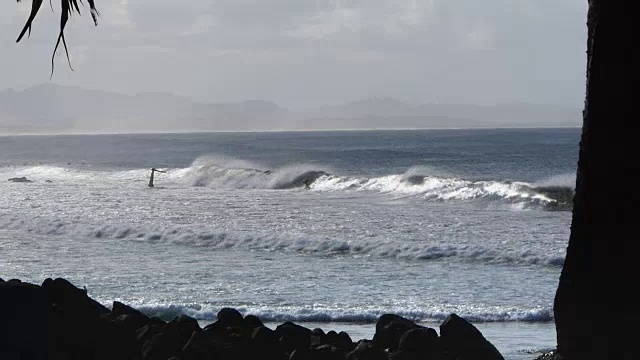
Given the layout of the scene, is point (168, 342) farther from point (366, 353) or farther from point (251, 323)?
point (366, 353)

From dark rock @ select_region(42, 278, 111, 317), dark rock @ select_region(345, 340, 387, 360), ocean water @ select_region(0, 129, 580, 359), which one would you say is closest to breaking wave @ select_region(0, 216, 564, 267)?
ocean water @ select_region(0, 129, 580, 359)

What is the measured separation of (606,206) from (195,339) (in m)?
3.46

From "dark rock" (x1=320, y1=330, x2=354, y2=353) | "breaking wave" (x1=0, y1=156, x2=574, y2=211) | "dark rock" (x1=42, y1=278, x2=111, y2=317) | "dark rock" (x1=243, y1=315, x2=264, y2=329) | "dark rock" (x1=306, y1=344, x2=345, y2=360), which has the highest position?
"dark rock" (x1=42, y1=278, x2=111, y2=317)

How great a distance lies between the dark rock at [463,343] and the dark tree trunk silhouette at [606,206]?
1.97 m

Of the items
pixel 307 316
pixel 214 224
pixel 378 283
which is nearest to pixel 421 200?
pixel 214 224

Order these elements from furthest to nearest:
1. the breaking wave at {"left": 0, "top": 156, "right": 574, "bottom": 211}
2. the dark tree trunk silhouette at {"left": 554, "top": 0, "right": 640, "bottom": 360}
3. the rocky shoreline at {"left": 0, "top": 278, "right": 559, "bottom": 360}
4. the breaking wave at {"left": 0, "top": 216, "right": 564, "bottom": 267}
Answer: the breaking wave at {"left": 0, "top": 156, "right": 574, "bottom": 211} < the breaking wave at {"left": 0, "top": 216, "right": 564, "bottom": 267} < the rocky shoreline at {"left": 0, "top": 278, "right": 559, "bottom": 360} < the dark tree trunk silhouette at {"left": 554, "top": 0, "right": 640, "bottom": 360}

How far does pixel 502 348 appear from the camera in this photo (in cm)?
1129

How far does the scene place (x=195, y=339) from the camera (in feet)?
27.9

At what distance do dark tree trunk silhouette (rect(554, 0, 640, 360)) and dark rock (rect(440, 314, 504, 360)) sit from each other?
1.97 metres

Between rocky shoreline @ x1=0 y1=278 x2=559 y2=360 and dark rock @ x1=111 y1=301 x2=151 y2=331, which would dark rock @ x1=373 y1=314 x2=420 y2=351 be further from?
dark rock @ x1=111 y1=301 x2=151 y2=331

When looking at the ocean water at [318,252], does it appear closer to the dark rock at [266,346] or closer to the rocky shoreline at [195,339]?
the rocky shoreline at [195,339]

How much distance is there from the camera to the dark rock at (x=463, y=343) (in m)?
8.50

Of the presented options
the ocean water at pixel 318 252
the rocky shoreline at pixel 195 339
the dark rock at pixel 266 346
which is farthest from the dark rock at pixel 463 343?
the ocean water at pixel 318 252

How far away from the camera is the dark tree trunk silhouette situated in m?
6.27
